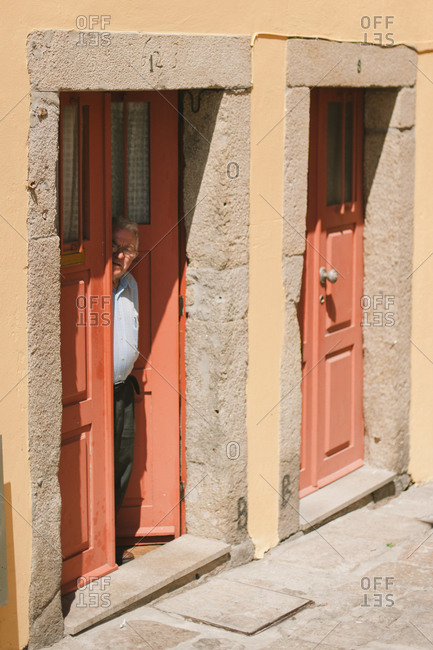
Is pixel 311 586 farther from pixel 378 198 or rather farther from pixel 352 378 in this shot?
pixel 378 198

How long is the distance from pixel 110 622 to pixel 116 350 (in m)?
1.40

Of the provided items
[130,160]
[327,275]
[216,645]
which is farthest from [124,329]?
[327,275]

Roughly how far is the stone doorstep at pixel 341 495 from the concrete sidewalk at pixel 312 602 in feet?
0.30

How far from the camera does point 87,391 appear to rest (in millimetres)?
5934

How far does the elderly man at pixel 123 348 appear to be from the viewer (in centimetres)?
616

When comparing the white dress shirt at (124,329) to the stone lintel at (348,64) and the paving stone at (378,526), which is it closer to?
the stone lintel at (348,64)

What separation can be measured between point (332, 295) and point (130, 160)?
1.98 meters

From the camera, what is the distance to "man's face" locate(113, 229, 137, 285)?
614cm

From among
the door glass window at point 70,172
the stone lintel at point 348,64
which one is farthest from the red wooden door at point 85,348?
the stone lintel at point 348,64

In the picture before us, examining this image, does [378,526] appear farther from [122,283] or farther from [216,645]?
[122,283]

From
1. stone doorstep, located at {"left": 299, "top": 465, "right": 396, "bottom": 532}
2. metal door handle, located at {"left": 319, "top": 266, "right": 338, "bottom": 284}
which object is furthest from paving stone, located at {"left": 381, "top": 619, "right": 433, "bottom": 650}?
metal door handle, located at {"left": 319, "top": 266, "right": 338, "bottom": 284}

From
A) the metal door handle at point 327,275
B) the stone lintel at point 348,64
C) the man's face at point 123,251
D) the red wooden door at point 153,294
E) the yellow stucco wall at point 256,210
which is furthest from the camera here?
the metal door handle at point 327,275

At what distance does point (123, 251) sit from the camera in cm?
616

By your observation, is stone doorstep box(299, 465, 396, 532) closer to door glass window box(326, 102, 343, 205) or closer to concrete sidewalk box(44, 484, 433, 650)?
concrete sidewalk box(44, 484, 433, 650)
